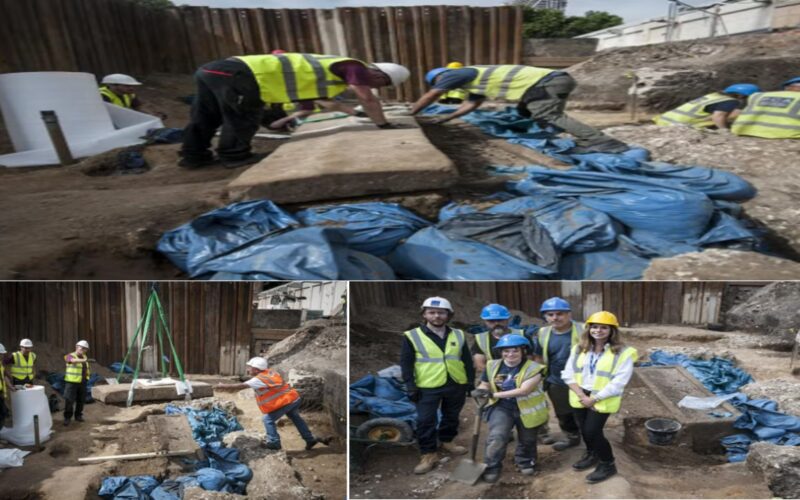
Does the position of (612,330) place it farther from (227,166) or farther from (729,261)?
(227,166)

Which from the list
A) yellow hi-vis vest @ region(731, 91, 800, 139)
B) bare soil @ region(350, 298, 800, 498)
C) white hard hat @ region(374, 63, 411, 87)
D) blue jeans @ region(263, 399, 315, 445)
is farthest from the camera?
white hard hat @ region(374, 63, 411, 87)

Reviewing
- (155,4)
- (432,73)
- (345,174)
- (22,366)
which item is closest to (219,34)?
(155,4)

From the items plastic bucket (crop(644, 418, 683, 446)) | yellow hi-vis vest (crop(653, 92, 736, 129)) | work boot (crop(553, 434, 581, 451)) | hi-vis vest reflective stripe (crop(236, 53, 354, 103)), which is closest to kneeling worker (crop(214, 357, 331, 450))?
work boot (crop(553, 434, 581, 451))

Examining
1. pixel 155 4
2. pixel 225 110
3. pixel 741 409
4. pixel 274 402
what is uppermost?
pixel 155 4

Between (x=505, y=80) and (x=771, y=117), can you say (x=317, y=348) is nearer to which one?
(x=505, y=80)

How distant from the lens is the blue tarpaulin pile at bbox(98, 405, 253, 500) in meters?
3.00

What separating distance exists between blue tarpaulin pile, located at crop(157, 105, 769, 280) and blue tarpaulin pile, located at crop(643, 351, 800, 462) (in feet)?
2.91

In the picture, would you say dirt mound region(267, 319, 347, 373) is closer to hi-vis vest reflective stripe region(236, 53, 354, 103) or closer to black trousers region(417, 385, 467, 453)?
black trousers region(417, 385, 467, 453)

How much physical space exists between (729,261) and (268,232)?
2.28 m

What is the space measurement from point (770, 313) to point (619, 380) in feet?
3.62

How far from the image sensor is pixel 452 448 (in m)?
3.10

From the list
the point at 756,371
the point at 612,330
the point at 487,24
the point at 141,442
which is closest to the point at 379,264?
the point at 612,330

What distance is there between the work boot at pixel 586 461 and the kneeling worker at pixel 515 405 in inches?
8.3

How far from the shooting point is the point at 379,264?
3.00 metres
